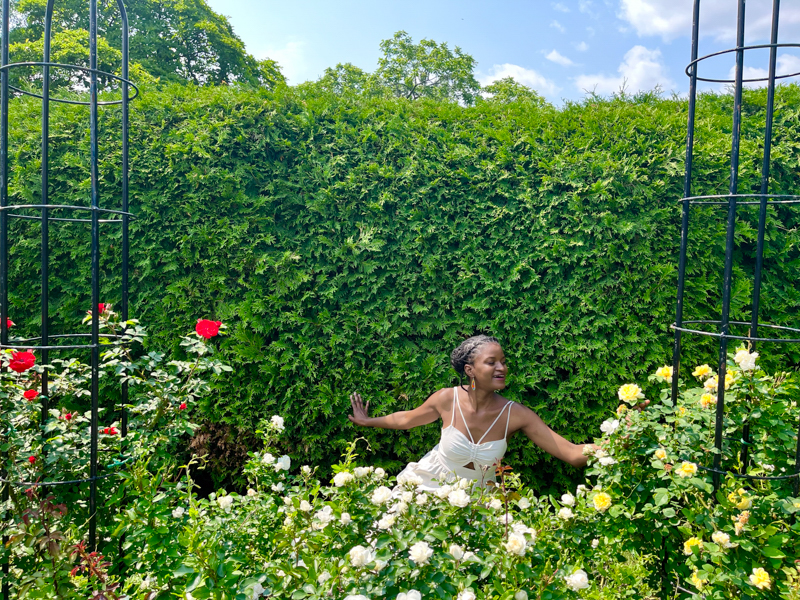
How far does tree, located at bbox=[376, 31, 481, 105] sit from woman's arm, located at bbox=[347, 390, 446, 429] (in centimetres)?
2185

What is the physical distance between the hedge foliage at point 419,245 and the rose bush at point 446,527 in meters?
1.14

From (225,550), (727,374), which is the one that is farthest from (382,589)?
(727,374)

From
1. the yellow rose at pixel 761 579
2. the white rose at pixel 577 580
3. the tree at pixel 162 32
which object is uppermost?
the tree at pixel 162 32

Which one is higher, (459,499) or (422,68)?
(422,68)

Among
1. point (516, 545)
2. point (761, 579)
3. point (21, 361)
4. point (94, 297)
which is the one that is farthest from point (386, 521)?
point (21, 361)

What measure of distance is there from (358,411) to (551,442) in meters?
1.26

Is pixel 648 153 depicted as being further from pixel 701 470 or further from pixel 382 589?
pixel 382 589

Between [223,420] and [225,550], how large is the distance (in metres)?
2.04

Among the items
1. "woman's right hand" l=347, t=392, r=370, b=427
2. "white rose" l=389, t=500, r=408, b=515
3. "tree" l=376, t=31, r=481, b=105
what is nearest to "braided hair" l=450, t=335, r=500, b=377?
"woman's right hand" l=347, t=392, r=370, b=427

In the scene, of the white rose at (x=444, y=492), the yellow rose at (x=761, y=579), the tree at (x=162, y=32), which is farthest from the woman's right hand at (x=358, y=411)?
the tree at (x=162, y=32)

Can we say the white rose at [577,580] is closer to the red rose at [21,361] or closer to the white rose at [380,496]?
the white rose at [380,496]

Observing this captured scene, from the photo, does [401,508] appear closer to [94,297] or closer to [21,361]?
[94,297]

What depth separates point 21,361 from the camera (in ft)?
7.31

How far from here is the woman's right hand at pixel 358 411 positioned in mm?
3387
